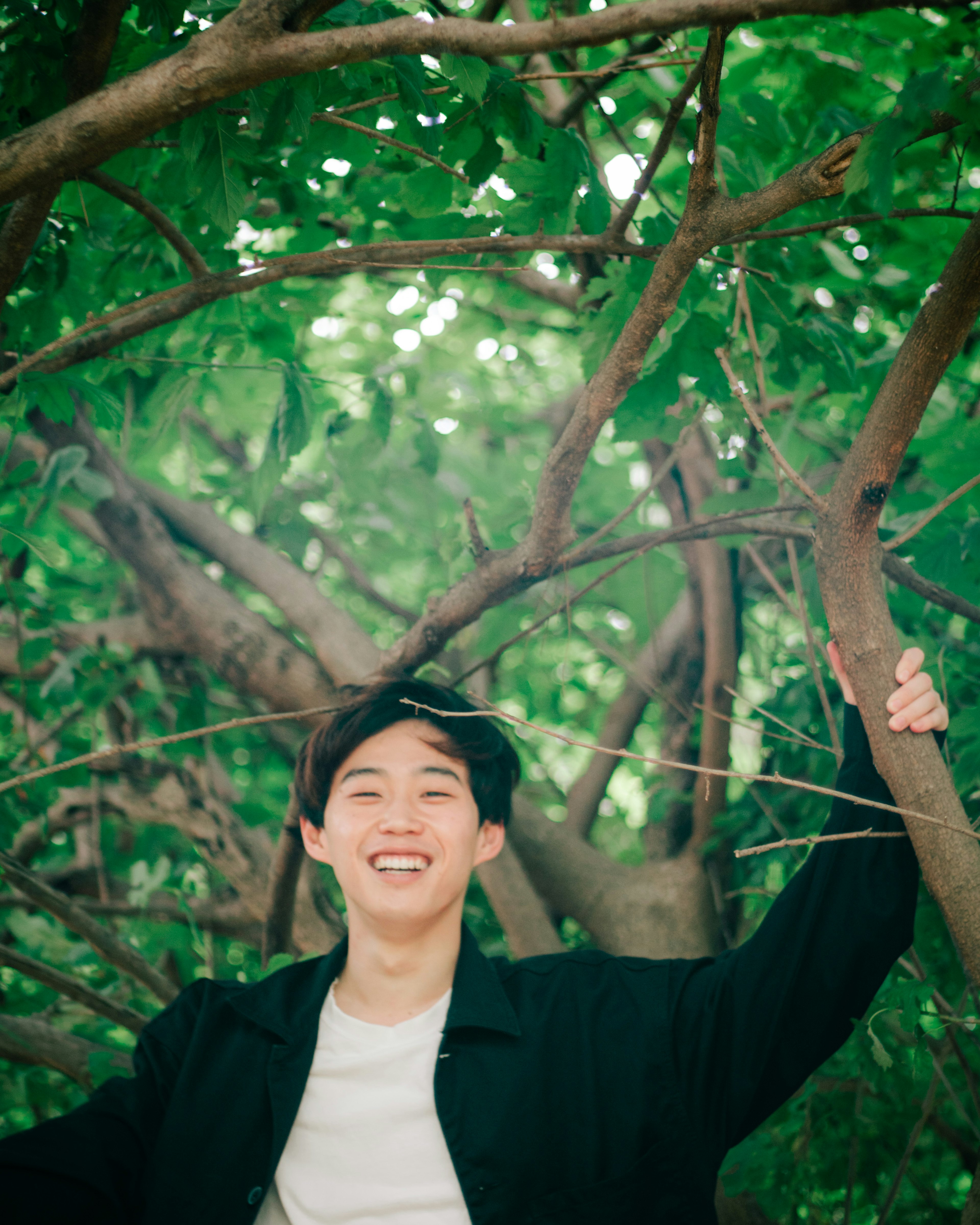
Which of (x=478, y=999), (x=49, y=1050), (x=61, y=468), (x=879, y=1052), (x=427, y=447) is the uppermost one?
(x=427, y=447)

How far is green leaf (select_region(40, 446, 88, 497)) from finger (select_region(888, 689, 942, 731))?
2048mm

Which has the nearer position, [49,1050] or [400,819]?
[400,819]

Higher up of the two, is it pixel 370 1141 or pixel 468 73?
pixel 468 73

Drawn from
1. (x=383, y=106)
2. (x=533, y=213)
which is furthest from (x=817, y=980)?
(x=383, y=106)

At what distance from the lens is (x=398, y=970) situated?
1776 mm

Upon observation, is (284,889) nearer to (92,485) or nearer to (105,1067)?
(105,1067)

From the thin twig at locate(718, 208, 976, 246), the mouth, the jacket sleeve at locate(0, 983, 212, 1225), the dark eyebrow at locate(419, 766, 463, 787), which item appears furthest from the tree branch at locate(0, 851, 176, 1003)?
the thin twig at locate(718, 208, 976, 246)

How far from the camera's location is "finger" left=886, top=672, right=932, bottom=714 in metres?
1.24

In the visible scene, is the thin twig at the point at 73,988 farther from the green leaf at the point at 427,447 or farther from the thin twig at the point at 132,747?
the green leaf at the point at 427,447

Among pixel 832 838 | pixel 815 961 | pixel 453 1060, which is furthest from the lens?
pixel 453 1060

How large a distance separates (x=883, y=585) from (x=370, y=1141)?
53.3 inches

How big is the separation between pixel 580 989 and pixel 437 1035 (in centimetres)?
31

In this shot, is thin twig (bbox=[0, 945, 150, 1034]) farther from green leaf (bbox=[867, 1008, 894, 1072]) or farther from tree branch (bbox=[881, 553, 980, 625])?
tree branch (bbox=[881, 553, 980, 625])

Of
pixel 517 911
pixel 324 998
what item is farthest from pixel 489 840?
pixel 517 911
